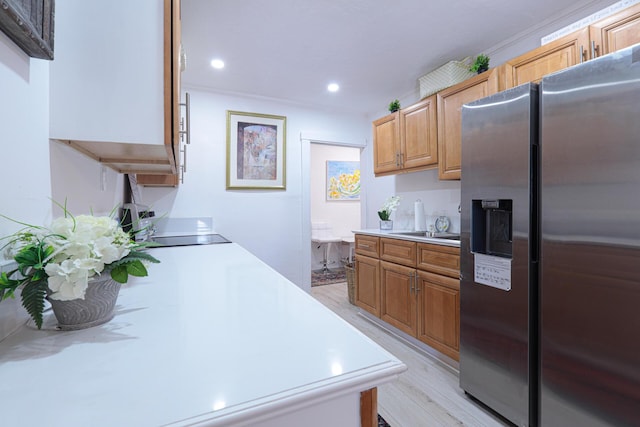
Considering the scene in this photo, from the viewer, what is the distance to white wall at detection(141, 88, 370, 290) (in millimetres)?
3291

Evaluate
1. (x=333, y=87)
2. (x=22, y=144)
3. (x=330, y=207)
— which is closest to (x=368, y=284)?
(x=333, y=87)

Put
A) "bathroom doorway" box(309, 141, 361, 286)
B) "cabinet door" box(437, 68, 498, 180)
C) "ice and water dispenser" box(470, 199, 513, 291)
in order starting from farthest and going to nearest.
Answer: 1. "bathroom doorway" box(309, 141, 361, 286)
2. "cabinet door" box(437, 68, 498, 180)
3. "ice and water dispenser" box(470, 199, 513, 291)

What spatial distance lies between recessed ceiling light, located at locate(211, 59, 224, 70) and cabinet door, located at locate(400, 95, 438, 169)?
1.75 metres

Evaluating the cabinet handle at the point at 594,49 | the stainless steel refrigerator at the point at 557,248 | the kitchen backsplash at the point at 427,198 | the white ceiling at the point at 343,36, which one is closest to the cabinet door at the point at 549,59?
the cabinet handle at the point at 594,49

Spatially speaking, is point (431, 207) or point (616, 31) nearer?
point (616, 31)

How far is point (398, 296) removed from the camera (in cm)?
263

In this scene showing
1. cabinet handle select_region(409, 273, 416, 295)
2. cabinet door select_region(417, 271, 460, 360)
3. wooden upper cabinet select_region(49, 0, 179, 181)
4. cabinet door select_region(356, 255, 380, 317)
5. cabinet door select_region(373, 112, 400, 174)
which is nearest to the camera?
wooden upper cabinet select_region(49, 0, 179, 181)

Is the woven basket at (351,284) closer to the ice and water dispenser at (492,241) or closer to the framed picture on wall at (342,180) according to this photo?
the ice and water dispenser at (492,241)

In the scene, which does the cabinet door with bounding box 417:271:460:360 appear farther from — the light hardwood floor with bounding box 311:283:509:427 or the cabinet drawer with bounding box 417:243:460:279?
the light hardwood floor with bounding box 311:283:509:427

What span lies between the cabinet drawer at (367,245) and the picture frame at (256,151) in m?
1.19

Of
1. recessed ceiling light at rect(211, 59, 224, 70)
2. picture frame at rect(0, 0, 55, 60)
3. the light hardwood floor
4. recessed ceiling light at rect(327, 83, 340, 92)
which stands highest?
recessed ceiling light at rect(327, 83, 340, 92)

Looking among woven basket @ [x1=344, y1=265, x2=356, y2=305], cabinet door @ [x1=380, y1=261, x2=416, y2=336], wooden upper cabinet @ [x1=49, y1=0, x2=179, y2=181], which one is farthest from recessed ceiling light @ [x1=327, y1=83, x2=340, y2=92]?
wooden upper cabinet @ [x1=49, y1=0, x2=179, y2=181]

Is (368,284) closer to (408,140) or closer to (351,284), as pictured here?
(351,284)

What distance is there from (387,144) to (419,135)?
46cm
